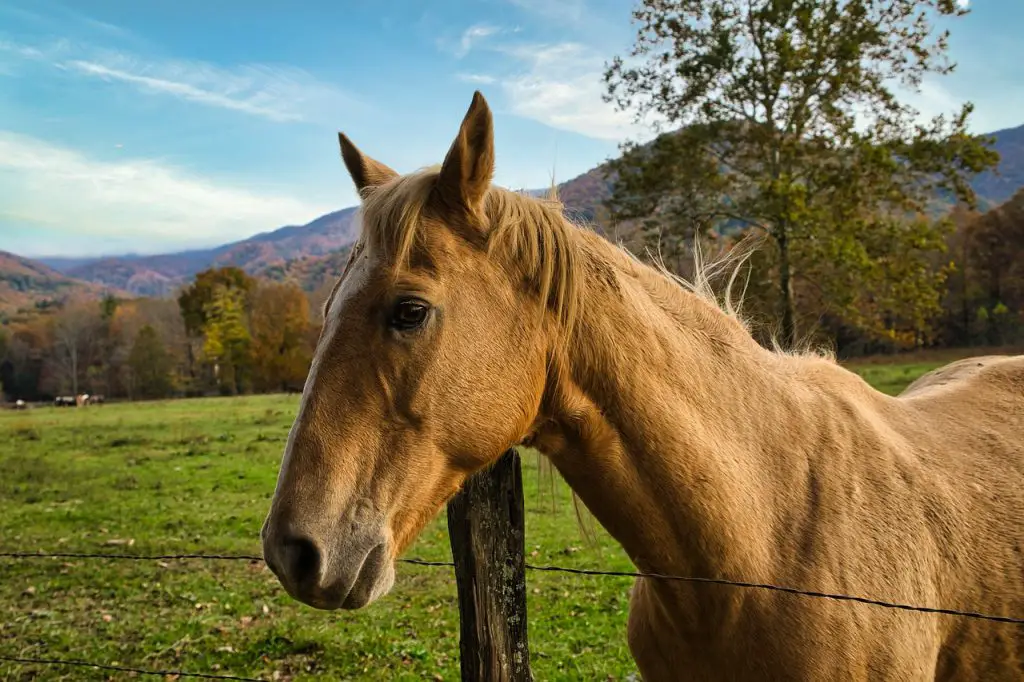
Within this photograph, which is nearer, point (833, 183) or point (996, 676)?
point (996, 676)

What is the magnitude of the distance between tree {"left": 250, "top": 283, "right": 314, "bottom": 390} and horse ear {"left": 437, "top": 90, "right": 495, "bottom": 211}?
51.1 m

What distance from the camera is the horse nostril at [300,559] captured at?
1.78 metres

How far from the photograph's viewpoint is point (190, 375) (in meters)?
62.8

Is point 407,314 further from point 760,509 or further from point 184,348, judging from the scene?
point 184,348


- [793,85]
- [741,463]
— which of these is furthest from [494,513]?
[793,85]

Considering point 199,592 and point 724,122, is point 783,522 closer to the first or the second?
point 199,592

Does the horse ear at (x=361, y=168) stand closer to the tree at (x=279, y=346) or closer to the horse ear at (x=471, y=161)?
the horse ear at (x=471, y=161)

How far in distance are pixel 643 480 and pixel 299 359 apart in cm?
5354

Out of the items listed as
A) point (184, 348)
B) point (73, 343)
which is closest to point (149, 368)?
point (184, 348)

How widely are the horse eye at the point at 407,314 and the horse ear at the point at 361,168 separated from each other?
81cm

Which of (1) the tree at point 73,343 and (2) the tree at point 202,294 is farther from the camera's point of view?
(1) the tree at point 73,343

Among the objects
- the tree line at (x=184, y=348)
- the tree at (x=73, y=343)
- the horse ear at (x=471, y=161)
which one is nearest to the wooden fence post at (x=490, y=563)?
the horse ear at (x=471, y=161)

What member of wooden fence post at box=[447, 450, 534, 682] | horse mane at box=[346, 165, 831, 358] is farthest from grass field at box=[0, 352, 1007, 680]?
horse mane at box=[346, 165, 831, 358]

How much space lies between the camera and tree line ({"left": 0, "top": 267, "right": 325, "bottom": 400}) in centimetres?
5303
